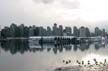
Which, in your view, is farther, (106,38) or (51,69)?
(106,38)

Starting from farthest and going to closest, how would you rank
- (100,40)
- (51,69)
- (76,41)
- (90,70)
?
(100,40) → (76,41) → (51,69) → (90,70)

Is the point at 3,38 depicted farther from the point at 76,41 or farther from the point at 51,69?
the point at 51,69

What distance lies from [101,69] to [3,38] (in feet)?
326

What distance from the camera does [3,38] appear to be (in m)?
124

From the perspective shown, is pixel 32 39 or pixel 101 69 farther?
pixel 32 39

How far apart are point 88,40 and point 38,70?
3969 inches

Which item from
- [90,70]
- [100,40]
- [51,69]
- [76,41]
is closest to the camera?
[90,70]

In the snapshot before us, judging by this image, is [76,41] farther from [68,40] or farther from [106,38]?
[106,38]

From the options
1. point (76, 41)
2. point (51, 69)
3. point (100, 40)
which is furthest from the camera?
point (100, 40)

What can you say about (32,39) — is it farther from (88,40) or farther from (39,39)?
(88,40)

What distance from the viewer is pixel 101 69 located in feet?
87.7

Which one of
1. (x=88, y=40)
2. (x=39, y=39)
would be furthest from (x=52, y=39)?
(x=88, y=40)

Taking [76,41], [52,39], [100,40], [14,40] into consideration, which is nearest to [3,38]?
[14,40]

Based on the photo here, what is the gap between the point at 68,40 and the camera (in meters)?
114
